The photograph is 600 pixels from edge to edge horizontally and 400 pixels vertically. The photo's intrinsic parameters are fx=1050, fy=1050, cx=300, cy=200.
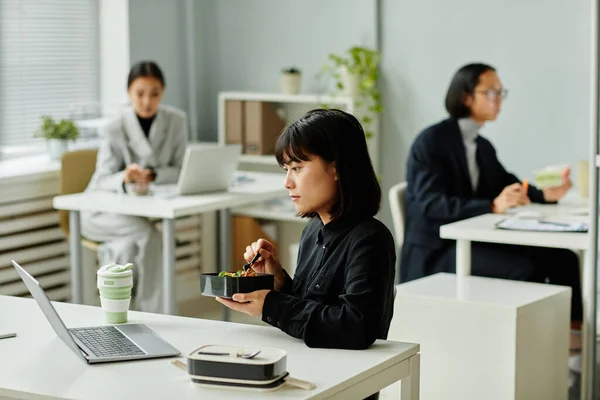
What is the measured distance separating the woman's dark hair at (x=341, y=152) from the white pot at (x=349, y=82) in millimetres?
3036

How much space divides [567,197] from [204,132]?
243 centimetres

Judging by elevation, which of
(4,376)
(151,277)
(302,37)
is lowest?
(151,277)

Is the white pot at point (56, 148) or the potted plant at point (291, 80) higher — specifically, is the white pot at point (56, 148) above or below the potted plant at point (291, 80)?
below

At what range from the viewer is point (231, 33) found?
5.98m

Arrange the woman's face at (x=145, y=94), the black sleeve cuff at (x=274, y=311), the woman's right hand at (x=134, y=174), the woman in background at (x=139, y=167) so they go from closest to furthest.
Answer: the black sleeve cuff at (x=274, y=311), the woman's right hand at (x=134, y=174), the woman in background at (x=139, y=167), the woman's face at (x=145, y=94)

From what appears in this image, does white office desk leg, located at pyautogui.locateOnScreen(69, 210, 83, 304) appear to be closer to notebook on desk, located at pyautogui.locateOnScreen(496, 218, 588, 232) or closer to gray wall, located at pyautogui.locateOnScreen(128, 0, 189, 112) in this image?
gray wall, located at pyautogui.locateOnScreen(128, 0, 189, 112)

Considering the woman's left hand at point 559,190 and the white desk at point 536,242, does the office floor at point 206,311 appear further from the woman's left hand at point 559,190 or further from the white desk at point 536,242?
the white desk at point 536,242

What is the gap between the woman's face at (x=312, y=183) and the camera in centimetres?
227

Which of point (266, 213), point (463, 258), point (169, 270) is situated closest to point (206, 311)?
point (266, 213)

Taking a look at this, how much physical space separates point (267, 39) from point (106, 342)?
3849mm

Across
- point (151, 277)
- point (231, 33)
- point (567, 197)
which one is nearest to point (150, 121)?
point (151, 277)

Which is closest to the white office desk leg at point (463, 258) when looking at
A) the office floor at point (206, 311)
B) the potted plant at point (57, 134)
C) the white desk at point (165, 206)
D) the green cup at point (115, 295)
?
the white desk at point (165, 206)

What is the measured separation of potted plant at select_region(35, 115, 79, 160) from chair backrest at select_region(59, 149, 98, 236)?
305mm

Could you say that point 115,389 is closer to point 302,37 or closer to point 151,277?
point 151,277
